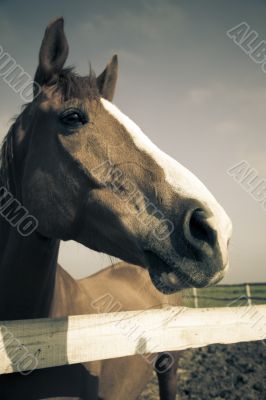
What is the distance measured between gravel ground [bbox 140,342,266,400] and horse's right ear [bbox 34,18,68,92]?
4.57 meters

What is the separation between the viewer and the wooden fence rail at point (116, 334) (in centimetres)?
174

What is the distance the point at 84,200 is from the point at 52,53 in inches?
42.2

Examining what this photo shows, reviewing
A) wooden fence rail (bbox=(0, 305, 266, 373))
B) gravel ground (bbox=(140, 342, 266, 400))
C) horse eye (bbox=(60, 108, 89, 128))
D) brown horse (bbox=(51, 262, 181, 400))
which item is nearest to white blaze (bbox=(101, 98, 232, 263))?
horse eye (bbox=(60, 108, 89, 128))

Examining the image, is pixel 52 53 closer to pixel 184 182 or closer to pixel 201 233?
pixel 184 182

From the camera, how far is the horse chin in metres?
1.65

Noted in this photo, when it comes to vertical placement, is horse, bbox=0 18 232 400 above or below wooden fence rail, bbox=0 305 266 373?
above

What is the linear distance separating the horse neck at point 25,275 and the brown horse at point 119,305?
0.87 ft

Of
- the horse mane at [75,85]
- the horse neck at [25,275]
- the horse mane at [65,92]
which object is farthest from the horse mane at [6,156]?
the horse mane at [75,85]

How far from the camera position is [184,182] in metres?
1.70

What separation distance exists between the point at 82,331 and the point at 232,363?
16.4 ft

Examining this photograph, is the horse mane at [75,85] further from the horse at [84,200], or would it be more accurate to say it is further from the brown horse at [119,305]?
the brown horse at [119,305]

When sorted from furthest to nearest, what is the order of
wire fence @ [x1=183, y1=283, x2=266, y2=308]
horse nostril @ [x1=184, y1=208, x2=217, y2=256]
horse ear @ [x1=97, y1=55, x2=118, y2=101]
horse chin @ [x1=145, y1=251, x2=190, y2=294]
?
wire fence @ [x1=183, y1=283, x2=266, y2=308]
horse ear @ [x1=97, y1=55, x2=118, y2=101]
horse chin @ [x1=145, y1=251, x2=190, y2=294]
horse nostril @ [x1=184, y1=208, x2=217, y2=256]

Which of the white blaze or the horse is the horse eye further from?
the white blaze

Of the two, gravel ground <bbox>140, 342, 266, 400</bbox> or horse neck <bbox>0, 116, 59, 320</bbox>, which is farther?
gravel ground <bbox>140, 342, 266, 400</bbox>
